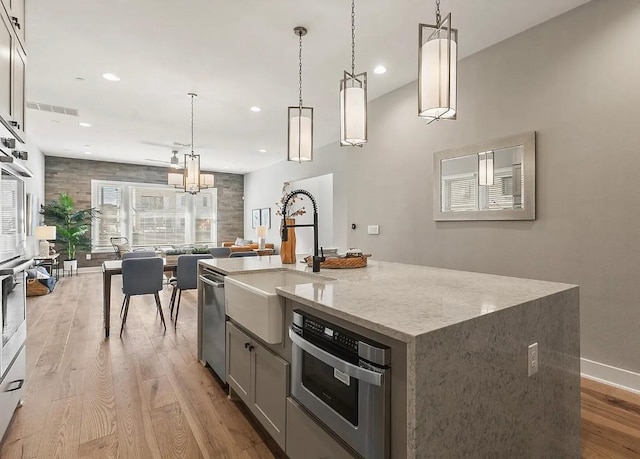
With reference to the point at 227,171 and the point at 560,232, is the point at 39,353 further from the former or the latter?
the point at 227,171

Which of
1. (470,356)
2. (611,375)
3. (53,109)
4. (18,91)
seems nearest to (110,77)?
(53,109)

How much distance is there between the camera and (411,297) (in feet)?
4.64

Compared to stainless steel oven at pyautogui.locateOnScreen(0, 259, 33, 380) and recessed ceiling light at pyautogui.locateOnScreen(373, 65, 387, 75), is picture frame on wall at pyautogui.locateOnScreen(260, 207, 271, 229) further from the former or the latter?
stainless steel oven at pyautogui.locateOnScreen(0, 259, 33, 380)

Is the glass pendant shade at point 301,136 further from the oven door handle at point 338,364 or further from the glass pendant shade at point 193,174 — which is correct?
the glass pendant shade at point 193,174

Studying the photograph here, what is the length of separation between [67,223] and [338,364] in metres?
8.88

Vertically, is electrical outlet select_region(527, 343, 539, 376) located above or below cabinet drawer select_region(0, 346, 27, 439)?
above

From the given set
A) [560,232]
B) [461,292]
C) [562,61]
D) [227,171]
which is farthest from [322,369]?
[227,171]

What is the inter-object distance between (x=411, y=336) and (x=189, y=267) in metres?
3.70

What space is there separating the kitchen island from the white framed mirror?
1.56 metres

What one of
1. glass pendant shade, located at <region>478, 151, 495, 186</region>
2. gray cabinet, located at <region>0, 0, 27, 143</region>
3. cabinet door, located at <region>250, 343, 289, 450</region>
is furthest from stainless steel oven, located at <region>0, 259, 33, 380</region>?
glass pendant shade, located at <region>478, 151, 495, 186</region>

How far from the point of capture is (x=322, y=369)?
1.36 meters

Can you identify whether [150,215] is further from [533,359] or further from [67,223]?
[533,359]

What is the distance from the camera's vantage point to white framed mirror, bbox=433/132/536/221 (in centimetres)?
297

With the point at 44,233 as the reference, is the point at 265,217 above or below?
above
